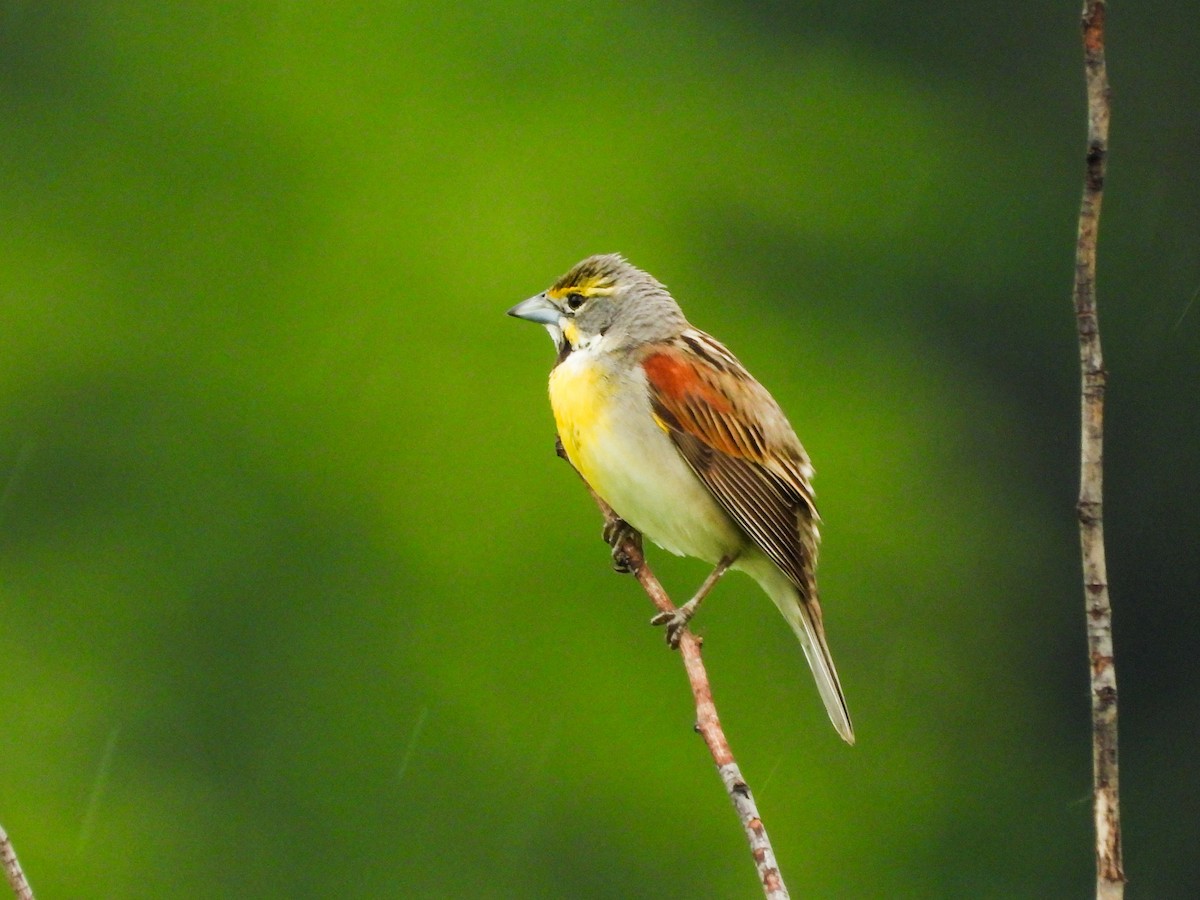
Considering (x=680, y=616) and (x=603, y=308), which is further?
(x=603, y=308)

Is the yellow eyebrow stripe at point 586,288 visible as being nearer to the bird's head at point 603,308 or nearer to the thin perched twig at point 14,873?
the bird's head at point 603,308

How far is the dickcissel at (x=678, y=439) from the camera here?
4691 millimetres

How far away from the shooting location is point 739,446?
498 centimetres

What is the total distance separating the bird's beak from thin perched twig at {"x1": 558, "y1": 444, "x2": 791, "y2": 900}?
47cm

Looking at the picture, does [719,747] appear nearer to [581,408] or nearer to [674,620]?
[674,620]

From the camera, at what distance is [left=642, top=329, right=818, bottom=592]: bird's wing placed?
479 cm

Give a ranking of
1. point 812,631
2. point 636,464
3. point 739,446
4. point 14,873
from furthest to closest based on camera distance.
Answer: point 739,446, point 812,631, point 636,464, point 14,873

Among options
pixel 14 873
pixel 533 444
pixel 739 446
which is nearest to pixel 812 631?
pixel 739 446

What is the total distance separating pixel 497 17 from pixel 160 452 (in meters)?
8.38

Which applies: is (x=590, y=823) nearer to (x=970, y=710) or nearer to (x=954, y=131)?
(x=970, y=710)

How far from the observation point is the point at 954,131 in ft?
76.5

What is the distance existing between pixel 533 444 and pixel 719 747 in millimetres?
12682

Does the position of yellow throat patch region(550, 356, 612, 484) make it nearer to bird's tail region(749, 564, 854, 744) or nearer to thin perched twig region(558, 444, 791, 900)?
thin perched twig region(558, 444, 791, 900)

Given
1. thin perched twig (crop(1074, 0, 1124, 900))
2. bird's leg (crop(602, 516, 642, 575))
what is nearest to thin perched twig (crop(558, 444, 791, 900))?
bird's leg (crop(602, 516, 642, 575))
